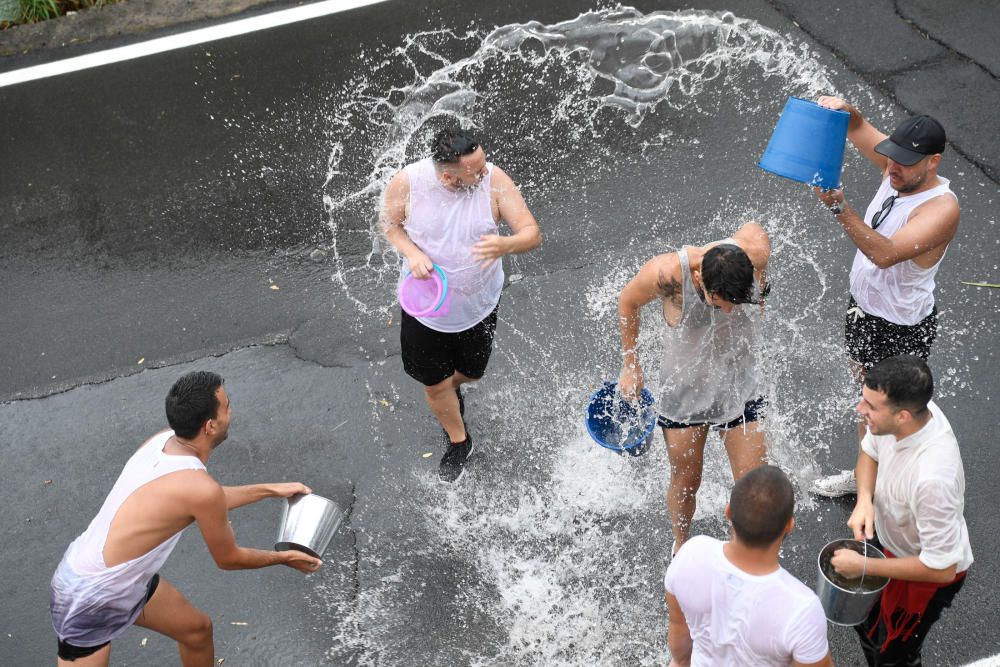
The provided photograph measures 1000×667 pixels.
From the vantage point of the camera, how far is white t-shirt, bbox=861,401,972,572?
3.10 m

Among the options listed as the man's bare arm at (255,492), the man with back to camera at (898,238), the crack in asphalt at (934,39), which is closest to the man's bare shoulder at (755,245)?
the man with back to camera at (898,238)

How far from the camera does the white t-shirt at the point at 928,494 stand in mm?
3098

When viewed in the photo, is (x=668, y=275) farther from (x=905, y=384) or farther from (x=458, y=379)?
(x=458, y=379)

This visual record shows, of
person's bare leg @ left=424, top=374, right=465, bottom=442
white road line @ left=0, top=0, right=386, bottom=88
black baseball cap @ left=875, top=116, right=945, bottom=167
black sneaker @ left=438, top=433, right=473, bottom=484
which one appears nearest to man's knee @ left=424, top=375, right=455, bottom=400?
person's bare leg @ left=424, top=374, right=465, bottom=442

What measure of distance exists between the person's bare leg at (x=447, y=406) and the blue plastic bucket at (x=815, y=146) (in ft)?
6.45

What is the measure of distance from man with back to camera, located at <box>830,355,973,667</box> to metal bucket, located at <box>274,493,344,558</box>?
6.85 ft

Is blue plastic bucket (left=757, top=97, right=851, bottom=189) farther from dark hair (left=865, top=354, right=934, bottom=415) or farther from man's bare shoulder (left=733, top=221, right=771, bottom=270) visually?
dark hair (left=865, top=354, right=934, bottom=415)

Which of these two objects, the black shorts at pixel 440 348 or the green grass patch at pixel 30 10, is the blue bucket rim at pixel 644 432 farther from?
the green grass patch at pixel 30 10

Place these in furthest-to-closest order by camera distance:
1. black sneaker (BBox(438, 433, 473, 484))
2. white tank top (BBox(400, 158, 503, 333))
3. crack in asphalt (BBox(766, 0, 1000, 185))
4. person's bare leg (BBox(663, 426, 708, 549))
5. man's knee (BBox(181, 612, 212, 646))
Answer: crack in asphalt (BBox(766, 0, 1000, 185)) → black sneaker (BBox(438, 433, 473, 484)) → white tank top (BBox(400, 158, 503, 333)) → person's bare leg (BBox(663, 426, 708, 549)) → man's knee (BBox(181, 612, 212, 646))

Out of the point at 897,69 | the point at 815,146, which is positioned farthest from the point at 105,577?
the point at 897,69

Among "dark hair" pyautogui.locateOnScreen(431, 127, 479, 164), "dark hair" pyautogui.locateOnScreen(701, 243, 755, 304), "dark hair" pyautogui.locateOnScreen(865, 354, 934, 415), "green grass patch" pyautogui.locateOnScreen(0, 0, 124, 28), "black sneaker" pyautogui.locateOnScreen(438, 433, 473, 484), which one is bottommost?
"black sneaker" pyautogui.locateOnScreen(438, 433, 473, 484)

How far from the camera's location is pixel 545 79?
24.0 ft

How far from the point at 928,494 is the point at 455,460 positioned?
2.62m

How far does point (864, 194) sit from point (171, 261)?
15.7 ft
